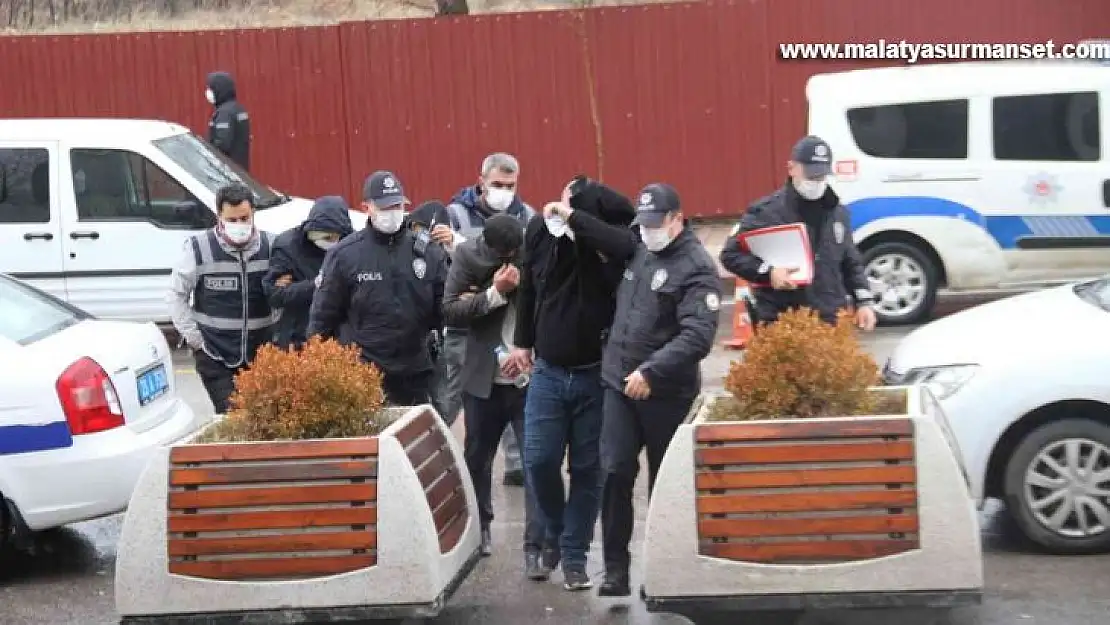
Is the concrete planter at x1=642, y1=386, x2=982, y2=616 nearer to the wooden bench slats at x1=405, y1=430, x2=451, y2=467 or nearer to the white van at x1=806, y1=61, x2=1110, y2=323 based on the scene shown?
the wooden bench slats at x1=405, y1=430, x2=451, y2=467

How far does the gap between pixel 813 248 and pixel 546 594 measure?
7.24 ft

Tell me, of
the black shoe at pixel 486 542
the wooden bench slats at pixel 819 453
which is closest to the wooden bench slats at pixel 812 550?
the wooden bench slats at pixel 819 453

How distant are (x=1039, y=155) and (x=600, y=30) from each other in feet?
19.7

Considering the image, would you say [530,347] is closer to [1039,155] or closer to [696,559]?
[696,559]

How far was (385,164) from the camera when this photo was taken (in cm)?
1786

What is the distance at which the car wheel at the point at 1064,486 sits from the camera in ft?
22.0

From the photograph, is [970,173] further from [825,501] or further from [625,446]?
[825,501]

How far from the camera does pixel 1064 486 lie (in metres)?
6.72

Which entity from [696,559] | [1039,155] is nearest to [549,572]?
[696,559]

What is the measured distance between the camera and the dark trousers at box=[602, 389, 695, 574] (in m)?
6.18

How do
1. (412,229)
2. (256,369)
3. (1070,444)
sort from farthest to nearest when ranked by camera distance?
1. (412,229)
2. (1070,444)
3. (256,369)

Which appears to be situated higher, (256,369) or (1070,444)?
(256,369)

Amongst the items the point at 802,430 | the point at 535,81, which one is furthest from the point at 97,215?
the point at 802,430

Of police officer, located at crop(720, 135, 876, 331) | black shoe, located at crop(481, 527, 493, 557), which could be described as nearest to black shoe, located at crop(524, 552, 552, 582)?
black shoe, located at crop(481, 527, 493, 557)
